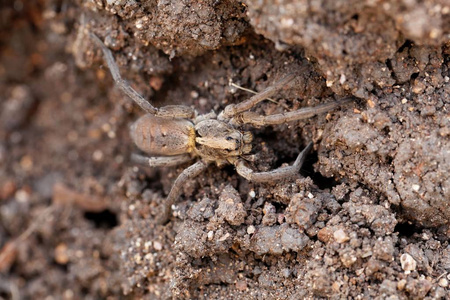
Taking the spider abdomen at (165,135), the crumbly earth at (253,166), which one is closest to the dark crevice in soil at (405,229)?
the crumbly earth at (253,166)

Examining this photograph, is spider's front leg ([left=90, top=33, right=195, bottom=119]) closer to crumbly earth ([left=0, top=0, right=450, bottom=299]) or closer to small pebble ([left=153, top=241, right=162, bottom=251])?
crumbly earth ([left=0, top=0, right=450, bottom=299])

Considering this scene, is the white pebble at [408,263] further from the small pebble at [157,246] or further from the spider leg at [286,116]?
the small pebble at [157,246]

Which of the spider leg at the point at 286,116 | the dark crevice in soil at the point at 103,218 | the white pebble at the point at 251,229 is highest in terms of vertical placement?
the spider leg at the point at 286,116

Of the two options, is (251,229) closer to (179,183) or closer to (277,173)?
(277,173)

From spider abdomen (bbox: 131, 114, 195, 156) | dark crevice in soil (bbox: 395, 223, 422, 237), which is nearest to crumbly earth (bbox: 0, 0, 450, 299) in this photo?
dark crevice in soil (bbox: 395, 223, 422, 237)

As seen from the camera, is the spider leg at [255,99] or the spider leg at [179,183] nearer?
the spider leg at [255,99]

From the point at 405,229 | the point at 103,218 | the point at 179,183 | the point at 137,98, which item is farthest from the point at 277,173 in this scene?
the point at 103,218
